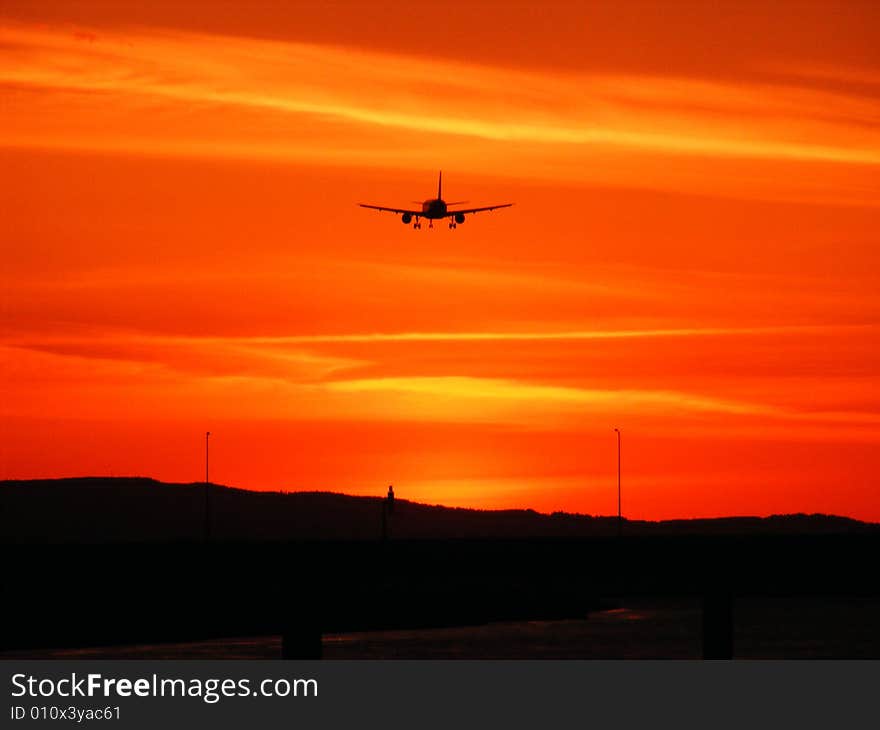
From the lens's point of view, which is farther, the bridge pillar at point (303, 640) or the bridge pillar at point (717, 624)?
the bridge pillar at point (717, 624)

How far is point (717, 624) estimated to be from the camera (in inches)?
5969

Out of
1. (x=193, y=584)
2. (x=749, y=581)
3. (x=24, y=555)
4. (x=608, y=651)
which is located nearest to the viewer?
(x=24, y=555)

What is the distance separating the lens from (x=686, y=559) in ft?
456

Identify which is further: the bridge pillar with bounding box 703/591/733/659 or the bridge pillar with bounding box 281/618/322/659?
the bridge pillar with bounding box 703/591/733/659

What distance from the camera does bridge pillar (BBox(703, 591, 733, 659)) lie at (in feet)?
493

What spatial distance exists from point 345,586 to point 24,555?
25.7 meters


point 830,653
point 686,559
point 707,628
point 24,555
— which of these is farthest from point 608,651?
point 24,555

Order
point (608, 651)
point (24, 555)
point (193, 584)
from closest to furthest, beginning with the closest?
point (24, 555), point (193, 584), point (608, 651)

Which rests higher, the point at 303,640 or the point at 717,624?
the point at 717,624

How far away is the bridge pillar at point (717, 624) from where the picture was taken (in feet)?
493

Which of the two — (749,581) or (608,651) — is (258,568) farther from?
(608,651)

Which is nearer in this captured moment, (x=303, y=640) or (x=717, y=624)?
(x=303, y=640)
